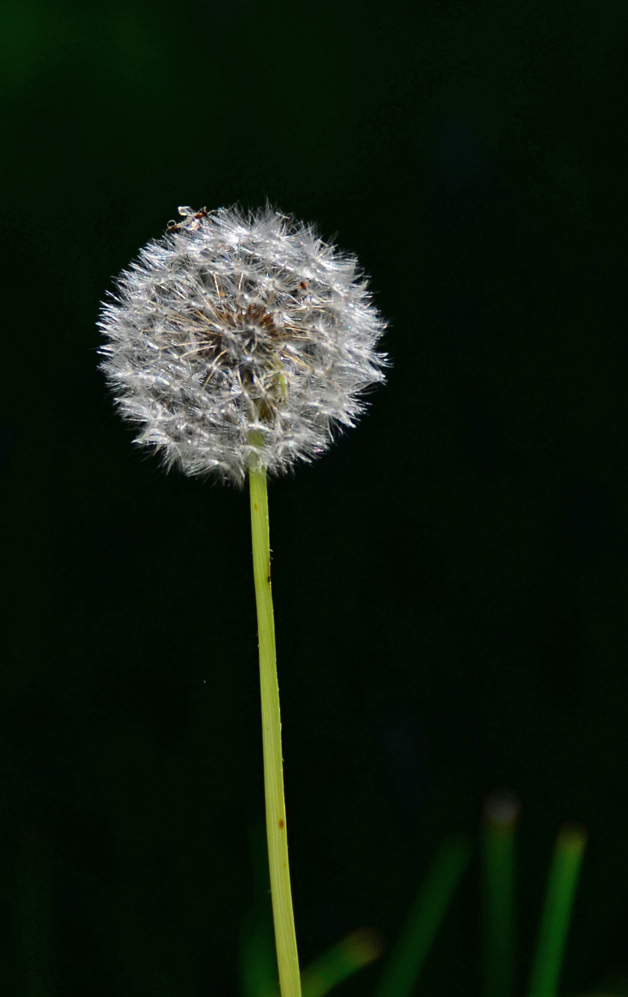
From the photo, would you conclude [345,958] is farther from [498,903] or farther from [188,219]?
[188,219]

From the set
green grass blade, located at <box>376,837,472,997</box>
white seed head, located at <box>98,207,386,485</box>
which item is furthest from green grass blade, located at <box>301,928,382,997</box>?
white seed head, located at <box>98,207,386,485</box>

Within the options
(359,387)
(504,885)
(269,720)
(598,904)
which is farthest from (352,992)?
(359,387)

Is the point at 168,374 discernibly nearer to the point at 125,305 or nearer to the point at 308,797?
the point at 125,305

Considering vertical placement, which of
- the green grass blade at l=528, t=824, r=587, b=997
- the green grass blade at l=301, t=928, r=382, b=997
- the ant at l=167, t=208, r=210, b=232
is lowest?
the green grass blade at l=301, t=928, r=382, b=997

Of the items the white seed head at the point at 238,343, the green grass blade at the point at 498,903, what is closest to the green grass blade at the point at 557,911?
the green grass blade at the point at 498,903

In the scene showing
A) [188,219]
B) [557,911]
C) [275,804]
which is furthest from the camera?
[557,911]

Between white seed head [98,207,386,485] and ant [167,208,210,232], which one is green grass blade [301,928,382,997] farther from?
ant [167,208,210,232]

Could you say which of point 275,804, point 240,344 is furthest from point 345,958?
point 240,344
